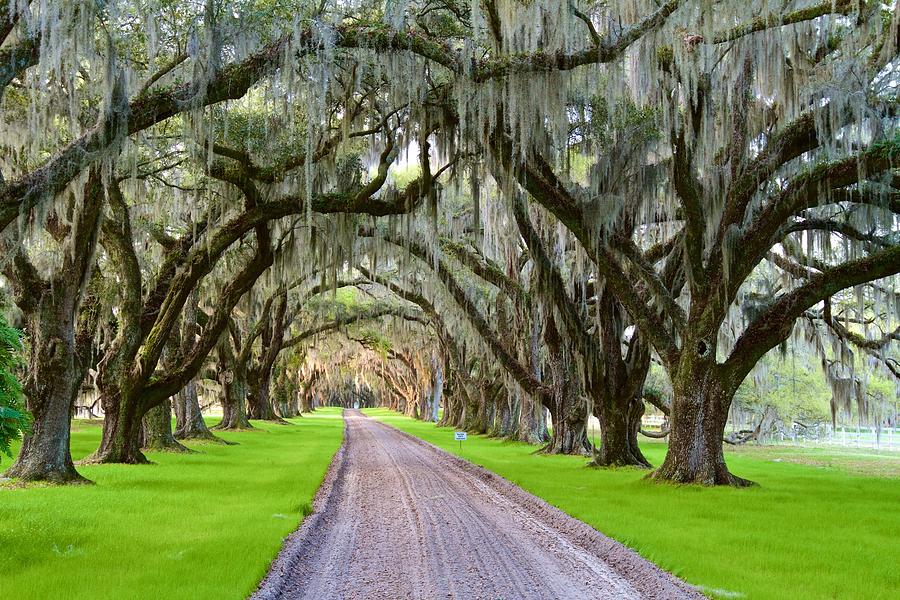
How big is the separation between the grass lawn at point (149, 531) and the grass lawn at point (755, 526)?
3.30m

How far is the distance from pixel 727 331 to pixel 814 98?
32.5 feet

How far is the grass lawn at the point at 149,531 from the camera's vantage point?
488 cm

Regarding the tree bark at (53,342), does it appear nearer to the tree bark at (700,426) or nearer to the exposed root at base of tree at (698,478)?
the exposed root at base of tree at (698,478)

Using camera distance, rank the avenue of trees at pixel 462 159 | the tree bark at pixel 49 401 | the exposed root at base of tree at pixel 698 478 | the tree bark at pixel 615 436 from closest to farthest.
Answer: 1. the avenue of trees at pixel 462 159
2. the tree bark at pixel 49 401
3. the exposed root at base of tree at pixel 698 478
4. the tree bark at pixel 615 436

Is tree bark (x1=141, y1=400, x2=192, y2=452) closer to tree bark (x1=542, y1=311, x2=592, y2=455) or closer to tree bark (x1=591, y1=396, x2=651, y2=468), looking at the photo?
tree bark (x1=542, y1=311, x2=592, y2=455)

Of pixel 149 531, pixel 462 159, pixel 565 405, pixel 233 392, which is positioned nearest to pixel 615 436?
pixel 565 405

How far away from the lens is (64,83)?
10617 millimetres

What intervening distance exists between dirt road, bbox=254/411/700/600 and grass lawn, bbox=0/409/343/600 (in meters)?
0.34

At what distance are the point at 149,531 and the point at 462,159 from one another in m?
7.64

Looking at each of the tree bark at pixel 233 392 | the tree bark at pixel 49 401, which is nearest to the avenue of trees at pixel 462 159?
the tree bark at pixel 49 401

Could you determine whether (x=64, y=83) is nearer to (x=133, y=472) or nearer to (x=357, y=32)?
(x=357, y=32)

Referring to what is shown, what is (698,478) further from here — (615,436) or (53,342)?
(53,342)

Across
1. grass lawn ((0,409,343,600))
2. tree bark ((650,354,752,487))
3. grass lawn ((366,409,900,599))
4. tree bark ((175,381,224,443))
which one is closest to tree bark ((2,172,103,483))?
grass lawn ((0,409,343,600))

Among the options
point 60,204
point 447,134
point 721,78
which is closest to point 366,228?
point 447,134
